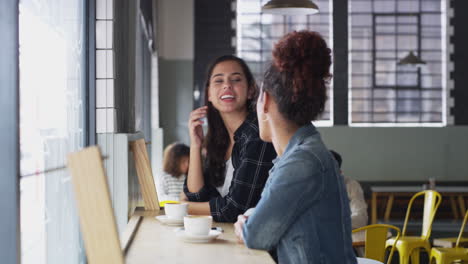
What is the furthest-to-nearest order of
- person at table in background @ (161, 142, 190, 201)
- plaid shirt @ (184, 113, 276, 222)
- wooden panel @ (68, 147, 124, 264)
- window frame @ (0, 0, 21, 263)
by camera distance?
1. person at table in background @ (161, 142, 190, 201)
2. plaid shirt @ (184, 113, 276, 222)
3. window frame @ (0, 0, 21, 263)
4. wooden panel @ (68, 147, 124, 264)

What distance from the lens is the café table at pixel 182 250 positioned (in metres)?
1.45

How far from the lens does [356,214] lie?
3.94m

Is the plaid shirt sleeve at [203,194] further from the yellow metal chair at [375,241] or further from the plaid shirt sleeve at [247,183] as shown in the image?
the yellow metal chair at [375,241]

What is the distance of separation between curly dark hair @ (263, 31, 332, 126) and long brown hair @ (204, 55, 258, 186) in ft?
2.77

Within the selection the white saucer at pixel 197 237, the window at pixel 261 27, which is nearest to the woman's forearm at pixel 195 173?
the white saucer at pixel 197 237

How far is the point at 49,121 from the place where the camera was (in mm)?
1600

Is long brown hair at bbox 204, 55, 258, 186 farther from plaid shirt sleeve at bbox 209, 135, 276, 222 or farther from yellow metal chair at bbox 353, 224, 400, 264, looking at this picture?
yellow metal chair at bbox 353, 224, 400, 264

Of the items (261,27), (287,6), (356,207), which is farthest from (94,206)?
(261,27)

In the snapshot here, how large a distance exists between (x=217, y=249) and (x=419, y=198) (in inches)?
286

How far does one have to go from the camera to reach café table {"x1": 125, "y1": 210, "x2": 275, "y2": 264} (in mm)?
1453

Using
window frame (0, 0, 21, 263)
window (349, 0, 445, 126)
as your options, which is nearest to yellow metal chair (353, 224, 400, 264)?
window frame (0, 0, 21, 263)

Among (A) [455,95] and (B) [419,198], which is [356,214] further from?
(A) [455,95]

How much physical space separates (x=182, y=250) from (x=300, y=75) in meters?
0.55

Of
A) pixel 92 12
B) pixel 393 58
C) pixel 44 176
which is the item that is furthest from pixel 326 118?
pixel 44 176
